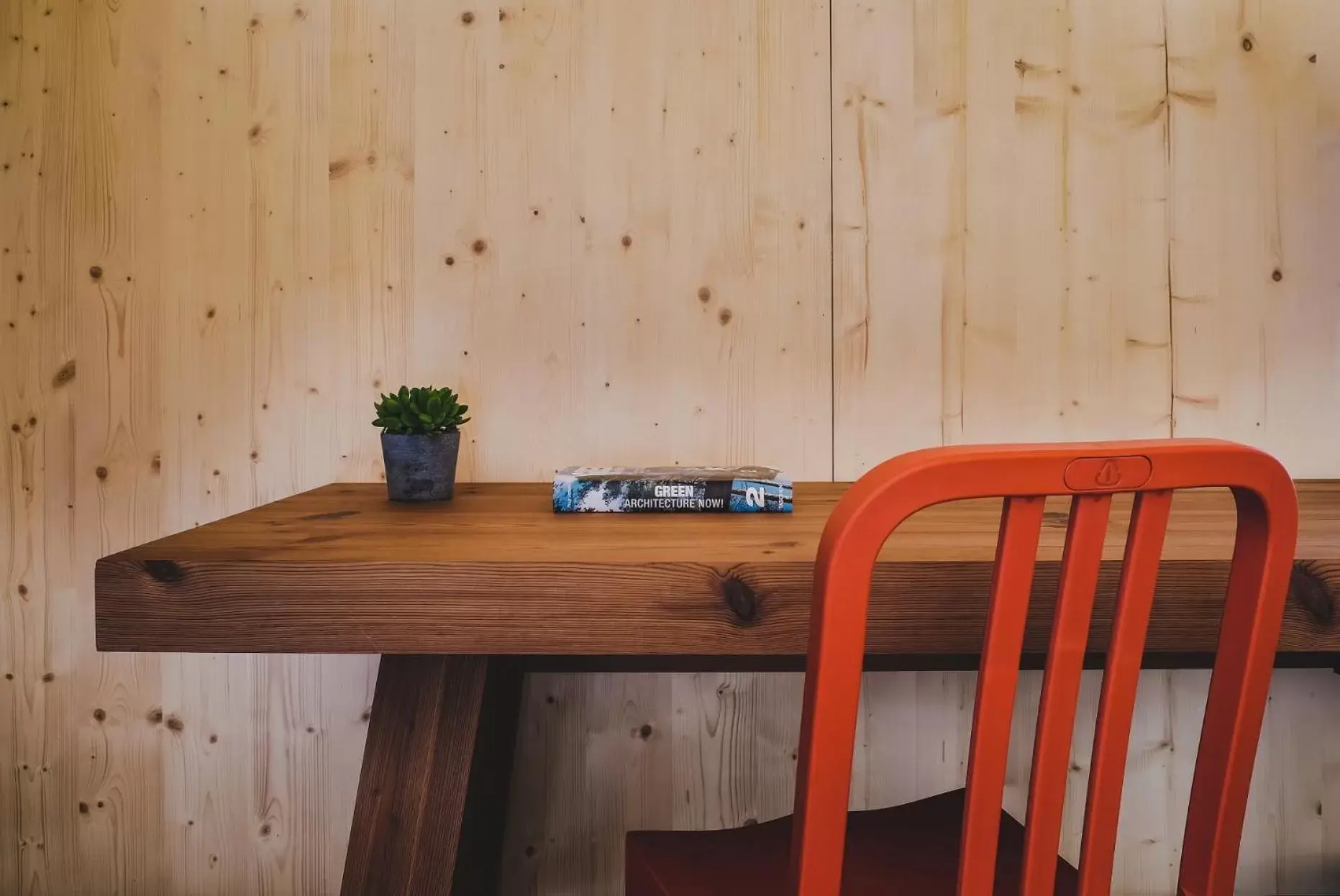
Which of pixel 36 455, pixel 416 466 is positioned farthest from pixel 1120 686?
pixel 36 455

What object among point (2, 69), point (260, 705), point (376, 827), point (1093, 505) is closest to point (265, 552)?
point (376, 827)

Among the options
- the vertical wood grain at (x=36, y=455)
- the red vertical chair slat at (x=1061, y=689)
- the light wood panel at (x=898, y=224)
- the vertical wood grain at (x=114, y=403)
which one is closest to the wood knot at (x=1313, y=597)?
the red vertical chair slat at (x=1061, y=689)

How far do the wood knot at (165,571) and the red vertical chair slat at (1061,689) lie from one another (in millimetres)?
680

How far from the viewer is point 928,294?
4.58 ft

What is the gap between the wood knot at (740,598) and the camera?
0.70 m

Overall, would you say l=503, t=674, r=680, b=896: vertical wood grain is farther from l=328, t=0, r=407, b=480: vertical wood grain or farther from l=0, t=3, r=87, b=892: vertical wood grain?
l=0, t=3, r=87, b=892: vertical wood grain

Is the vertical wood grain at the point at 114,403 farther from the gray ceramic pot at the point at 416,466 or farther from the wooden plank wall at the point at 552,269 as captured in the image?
the gray ceramic pot at the point at 416,466

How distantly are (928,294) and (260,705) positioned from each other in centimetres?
135

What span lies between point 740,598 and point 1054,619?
28cm

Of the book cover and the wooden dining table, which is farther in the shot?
the book cover

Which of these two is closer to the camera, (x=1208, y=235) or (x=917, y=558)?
(x=917, y=558)

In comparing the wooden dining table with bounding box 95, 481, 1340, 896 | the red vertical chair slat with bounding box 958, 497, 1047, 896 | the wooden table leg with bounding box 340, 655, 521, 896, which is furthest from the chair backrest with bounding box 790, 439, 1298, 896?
the wooden table leg with bounding box 340, 655, 521, 896

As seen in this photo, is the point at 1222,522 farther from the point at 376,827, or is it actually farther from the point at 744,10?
the point at 744,10

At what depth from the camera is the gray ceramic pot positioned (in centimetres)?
113
